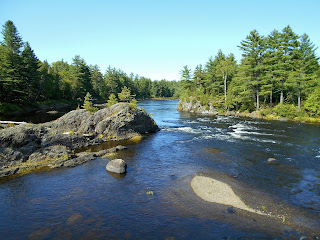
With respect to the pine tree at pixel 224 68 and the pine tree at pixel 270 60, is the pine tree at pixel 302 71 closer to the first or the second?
the pine tree at pixel 270 60

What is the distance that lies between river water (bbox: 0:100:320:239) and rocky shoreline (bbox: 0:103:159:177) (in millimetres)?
2596

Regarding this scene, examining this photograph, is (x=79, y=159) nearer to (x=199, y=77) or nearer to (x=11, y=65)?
(x=11, y=65)

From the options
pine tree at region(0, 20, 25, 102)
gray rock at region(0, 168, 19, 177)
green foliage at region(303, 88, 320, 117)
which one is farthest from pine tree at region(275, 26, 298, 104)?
pine tree at region(0, 20, 25, 102)

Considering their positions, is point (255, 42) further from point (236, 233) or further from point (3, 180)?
point (3, 180)

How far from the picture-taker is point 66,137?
30094 millimetres

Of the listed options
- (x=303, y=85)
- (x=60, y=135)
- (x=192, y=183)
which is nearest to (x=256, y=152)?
(x=192, y=183)

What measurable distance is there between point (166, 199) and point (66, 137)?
20279 millimetres

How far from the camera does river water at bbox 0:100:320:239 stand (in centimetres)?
1276

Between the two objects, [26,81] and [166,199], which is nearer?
[166,199]

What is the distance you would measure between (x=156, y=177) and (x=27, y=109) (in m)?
65.6

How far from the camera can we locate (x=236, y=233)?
12.4m

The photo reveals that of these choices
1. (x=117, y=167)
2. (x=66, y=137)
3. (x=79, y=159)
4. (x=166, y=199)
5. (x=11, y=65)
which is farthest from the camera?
(x=11, y=65)

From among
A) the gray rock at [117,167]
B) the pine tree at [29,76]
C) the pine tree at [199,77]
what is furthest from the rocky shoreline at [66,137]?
the pine tree at [199,77]

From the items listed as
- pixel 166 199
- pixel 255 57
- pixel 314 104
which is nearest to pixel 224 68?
pixel 255 57
